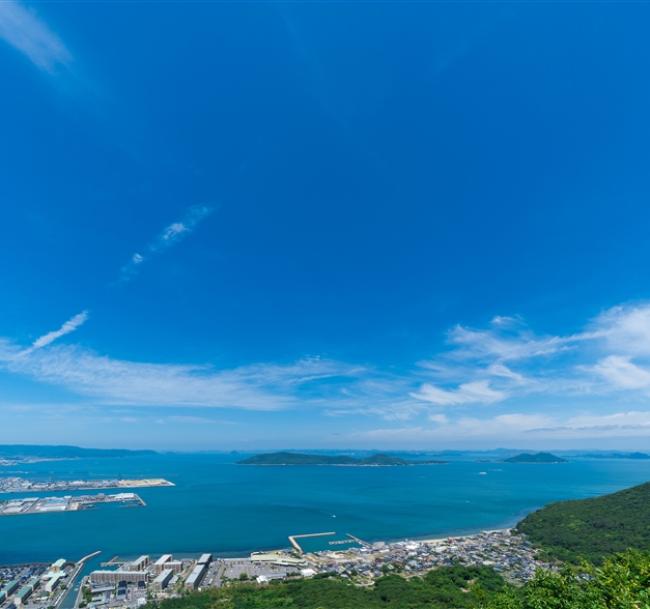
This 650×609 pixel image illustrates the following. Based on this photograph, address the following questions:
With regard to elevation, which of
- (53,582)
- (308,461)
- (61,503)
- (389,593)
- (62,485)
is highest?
(308,461)

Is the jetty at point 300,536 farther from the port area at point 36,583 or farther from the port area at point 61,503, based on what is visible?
the port area at point 61,503

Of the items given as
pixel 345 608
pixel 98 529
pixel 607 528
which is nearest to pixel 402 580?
pixel 345 608

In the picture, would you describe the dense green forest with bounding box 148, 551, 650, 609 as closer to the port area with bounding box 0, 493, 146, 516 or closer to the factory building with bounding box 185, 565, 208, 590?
the factory building with bounding box 185, 565, 208, 590

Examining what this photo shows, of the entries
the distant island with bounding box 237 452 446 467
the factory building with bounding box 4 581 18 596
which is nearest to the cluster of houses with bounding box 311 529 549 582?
the factory building with bounding box 4 581 18 596

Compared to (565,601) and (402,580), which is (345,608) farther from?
(565,601)

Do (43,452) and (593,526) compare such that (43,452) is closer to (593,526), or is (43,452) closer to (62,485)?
(62,485)

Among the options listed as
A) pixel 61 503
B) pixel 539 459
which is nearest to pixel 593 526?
pixel 61 503

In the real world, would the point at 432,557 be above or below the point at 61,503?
below

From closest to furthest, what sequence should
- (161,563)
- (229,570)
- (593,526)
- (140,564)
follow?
(229,570) < (140,564) < (161,563) < (593,526)

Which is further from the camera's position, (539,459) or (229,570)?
(539,459)
